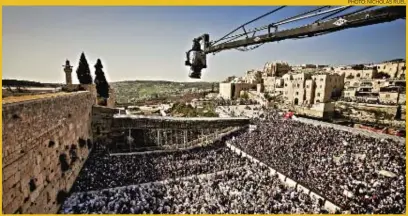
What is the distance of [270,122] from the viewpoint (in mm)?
24609

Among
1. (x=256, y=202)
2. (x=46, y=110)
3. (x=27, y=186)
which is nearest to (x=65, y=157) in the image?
(x=46, y=110)

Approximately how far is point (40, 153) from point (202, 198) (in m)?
7.71

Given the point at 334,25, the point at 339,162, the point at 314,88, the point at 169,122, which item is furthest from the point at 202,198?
the point at 314,88

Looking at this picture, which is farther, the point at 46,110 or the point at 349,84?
the point at 349,84

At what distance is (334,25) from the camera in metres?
4.82

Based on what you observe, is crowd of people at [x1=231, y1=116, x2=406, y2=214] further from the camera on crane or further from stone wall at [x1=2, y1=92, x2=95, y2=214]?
stone wall at [x1=2, y1=92, x2=95, y2=214]

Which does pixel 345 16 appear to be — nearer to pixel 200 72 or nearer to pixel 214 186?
pixel 200 72

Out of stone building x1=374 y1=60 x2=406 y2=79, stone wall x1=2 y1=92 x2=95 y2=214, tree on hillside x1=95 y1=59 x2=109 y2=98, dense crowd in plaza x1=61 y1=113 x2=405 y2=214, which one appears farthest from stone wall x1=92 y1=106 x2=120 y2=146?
stone building x1=374 y1=60 x2=406 y2=79

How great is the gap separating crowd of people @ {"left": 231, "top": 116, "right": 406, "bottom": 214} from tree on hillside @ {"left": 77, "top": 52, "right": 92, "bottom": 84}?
1619cm

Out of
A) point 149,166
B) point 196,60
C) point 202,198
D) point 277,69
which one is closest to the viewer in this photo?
point 196,60

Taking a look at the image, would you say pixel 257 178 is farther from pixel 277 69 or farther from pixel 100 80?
pixel 277 69

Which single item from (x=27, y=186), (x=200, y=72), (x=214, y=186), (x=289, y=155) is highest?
(x=200, y=72)

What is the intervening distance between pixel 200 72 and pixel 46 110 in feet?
25.0

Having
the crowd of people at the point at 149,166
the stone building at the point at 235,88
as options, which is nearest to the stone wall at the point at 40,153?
the crowd of people at the point at 149,166
